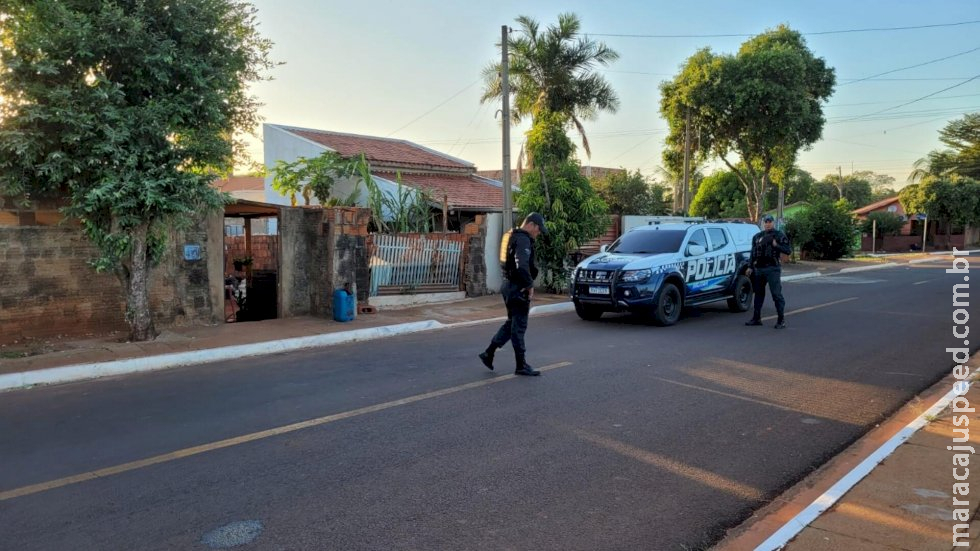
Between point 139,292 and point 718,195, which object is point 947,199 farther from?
point 139,292

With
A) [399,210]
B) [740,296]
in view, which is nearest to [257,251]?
[399,210]

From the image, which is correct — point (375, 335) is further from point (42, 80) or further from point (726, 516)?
point (726, 516)

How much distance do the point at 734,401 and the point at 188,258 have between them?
346 inches

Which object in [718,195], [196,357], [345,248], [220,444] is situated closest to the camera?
[220,444]

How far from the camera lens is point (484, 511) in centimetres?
396

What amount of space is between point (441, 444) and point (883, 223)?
4971 centimetres

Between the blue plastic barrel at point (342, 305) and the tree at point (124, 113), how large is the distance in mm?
2869

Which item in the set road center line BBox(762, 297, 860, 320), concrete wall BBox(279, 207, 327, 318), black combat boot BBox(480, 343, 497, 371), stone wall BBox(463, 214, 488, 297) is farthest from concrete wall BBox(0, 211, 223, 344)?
road center line BBox(762, 297, 860, 320)

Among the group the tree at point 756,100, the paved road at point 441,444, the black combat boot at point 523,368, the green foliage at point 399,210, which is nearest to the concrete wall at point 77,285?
the paved road at point 441,444

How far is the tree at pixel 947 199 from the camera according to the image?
4378 cm

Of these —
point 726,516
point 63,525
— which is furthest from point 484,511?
point 63,525

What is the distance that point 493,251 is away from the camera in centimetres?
1638

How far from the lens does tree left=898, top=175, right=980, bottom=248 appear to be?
43.8m

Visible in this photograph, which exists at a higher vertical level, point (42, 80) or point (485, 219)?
point (42, 80)
